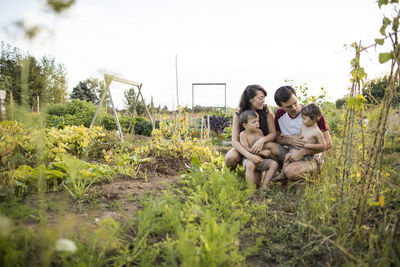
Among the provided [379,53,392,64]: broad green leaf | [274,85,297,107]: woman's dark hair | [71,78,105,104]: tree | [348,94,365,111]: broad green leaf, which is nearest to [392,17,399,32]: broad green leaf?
[379,53,392,64]: broad green leaf

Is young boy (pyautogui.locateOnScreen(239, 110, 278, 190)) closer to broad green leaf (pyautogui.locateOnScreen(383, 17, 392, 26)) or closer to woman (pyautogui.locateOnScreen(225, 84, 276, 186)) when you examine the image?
woman (pyautogui.locateOnScreen(225, 84, 276, 186))

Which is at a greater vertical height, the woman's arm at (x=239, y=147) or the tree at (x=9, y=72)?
the tree at (x=9, y=72)

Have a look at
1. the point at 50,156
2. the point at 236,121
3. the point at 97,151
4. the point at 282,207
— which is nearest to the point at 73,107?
the point at 97,151

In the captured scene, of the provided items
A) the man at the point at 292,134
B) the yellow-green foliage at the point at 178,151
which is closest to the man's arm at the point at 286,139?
the man at the point at 292,134

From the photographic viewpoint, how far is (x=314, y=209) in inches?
74.0

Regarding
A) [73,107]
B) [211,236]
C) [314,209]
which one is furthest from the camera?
[73,107]

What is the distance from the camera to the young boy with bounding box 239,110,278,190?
273 centimetres

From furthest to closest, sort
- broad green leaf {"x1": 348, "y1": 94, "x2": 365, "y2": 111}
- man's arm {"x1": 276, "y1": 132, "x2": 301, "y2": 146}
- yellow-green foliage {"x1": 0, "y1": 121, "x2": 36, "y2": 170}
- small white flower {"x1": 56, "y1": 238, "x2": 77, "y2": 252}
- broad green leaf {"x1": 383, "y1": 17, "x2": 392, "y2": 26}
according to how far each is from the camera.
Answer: man's arm {"x1": 276, "y1": 132, "x2": 301, "y2": 146} → yellow-green foliage {"x1": 0, "y1": 121, "x2": 36, "y2": 170} → broad green leaf {"x1": 348, "y1": 94, "x2": 365, "y2": 111} → broad green leaf {"x1": 383, "y1": 17, "x2": 392, "y2": 26} → small white flower {"x1": 56, "y1": 238, "x2": 77, "y2": 252}

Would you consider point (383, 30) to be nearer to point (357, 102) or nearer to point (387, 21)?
point (387, 21)

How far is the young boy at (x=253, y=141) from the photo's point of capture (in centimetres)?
273

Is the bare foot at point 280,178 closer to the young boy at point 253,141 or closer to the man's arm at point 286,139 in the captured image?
the young boy at point 253,141

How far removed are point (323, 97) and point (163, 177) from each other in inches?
183

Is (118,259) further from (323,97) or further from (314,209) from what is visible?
(323,97)

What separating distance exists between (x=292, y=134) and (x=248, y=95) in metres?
0.75
